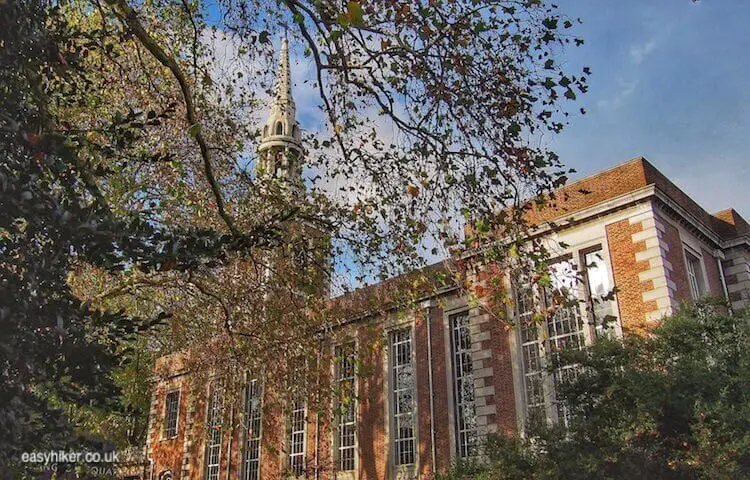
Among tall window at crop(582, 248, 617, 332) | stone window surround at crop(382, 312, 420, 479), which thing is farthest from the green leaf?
stone window surround at crop(382, 312, 420, 479)

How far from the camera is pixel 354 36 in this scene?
801 centimetres

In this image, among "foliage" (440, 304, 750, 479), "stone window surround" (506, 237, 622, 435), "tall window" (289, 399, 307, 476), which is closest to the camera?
"foliage" (440, 304, 750, 479)

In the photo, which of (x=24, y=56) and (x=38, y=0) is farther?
(x=38, y=0)

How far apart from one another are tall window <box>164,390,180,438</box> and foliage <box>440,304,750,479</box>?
→ 25.2 m

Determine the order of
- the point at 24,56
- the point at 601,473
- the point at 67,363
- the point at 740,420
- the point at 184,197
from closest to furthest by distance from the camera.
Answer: the point at 67,363 → the point at 24,56 → the point at 740,420 → the point at 601,473 → the point at 184,197

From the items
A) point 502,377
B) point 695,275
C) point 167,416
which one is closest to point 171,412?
point 167,416

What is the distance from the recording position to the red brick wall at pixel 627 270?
1742cm

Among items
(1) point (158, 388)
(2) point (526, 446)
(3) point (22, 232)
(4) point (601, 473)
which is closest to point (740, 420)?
(4) point (601, 473)

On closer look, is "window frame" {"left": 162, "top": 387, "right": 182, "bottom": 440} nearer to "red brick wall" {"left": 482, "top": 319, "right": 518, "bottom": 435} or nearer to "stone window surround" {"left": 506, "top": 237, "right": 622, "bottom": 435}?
"red brick wall" {"left": 482, "top": 319, "right": 518, "bottom": 435}

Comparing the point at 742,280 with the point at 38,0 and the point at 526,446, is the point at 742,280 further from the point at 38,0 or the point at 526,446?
the point at 38,0

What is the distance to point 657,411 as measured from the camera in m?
12.4

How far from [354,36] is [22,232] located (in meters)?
4.54

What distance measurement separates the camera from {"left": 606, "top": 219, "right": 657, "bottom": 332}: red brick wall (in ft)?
57.2

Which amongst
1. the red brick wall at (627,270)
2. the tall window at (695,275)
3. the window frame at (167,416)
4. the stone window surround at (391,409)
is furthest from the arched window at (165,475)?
the tall window at (695,275)
